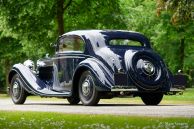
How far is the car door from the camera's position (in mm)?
17969

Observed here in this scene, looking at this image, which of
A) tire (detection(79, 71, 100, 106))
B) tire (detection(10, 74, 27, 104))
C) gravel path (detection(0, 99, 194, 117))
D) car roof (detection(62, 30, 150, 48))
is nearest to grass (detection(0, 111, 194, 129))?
gravel path (detection(0, 99, 194, 117))

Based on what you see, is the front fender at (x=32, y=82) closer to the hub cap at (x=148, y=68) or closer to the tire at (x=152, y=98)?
the tire at (x=152, y=98)

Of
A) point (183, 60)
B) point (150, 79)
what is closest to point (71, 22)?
point (183, 60)

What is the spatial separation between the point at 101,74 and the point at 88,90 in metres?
0.70

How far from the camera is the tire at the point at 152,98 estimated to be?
59.9 ft

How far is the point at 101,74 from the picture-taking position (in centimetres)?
1656

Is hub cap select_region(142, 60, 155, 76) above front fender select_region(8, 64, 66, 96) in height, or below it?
above

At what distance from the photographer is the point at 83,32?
1847 centimetres

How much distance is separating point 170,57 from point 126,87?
32.2 metres

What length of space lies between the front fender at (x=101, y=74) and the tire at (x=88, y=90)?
0.58ft

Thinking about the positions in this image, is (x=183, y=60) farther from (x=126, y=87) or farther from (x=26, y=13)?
(x=126, y=87)

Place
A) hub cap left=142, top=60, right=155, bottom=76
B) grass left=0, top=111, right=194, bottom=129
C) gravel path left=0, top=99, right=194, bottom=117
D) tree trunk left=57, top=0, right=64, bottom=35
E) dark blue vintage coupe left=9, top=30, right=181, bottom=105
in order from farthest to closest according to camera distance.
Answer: tree trunk left=57, top=0, right=64, bottom=35 < hub cap left=142, top=60, right=155, bottom=76 < dark blue vintage coupe left=9, top=30, right=181, bottom=105 < gravel path left=0, top=99, right=194, bottom=117 < grass left=0, top=111, right=194, bottom=129

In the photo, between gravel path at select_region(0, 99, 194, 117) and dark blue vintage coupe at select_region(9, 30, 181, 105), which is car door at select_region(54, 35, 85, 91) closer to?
dark blue vintage coupe at select_region(9, 30, 181, 105)

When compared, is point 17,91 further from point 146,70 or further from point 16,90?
point 146,70
